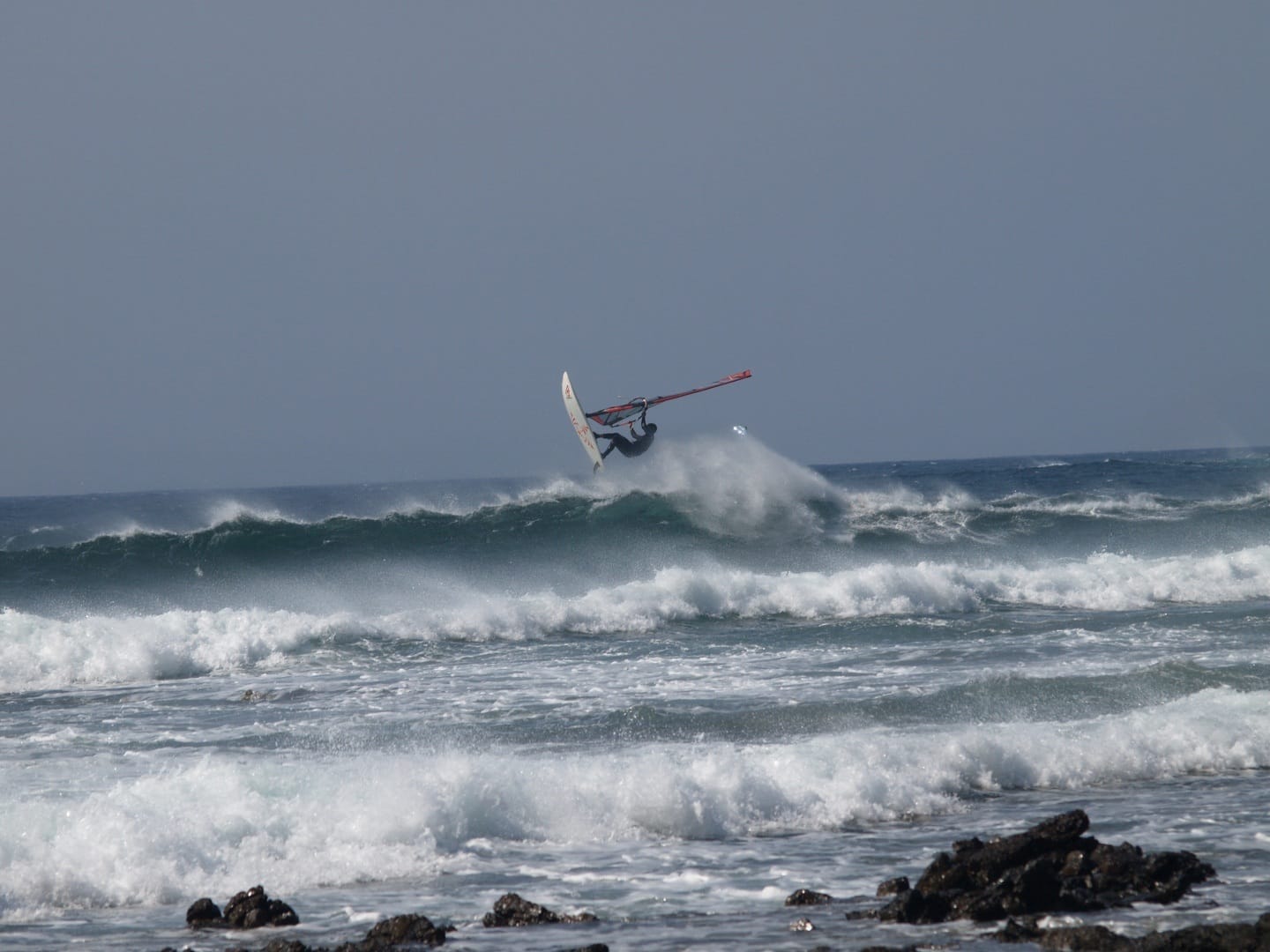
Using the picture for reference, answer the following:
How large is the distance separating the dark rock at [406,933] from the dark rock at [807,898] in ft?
6.85

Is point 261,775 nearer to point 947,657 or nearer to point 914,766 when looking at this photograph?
point 914,766

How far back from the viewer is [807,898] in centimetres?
712

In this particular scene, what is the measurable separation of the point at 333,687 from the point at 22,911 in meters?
7.43

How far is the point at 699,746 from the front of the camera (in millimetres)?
10820

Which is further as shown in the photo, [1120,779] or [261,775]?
[1120,779]

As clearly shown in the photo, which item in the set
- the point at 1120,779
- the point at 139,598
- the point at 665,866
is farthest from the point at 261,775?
the point at 139,598

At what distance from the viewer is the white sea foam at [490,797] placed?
317 inches

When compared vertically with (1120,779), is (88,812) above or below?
above

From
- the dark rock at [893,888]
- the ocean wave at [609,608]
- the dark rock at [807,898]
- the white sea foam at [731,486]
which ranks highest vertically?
the white sea foam at [731,486]

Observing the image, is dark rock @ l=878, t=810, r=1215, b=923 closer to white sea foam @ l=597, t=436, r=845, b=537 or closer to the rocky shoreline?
the rocky shoreline

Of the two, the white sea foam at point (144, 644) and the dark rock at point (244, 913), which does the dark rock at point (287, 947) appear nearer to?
the dark rock at point (244, 913)

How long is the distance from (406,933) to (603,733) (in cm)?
522

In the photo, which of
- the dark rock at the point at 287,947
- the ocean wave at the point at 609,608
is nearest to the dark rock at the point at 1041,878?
the dark rock at the point at 287,947

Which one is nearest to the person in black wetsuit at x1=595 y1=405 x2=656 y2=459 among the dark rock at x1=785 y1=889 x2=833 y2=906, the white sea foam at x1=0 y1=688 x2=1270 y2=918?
the white sea foam at x1=0 y1=688 x2=1270 y2=918
